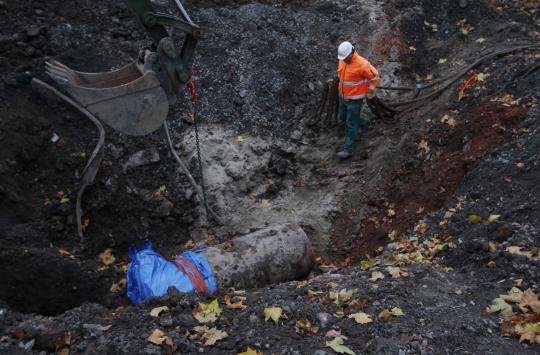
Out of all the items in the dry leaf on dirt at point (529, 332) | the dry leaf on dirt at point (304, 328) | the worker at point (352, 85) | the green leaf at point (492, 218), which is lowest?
the dry leaf on dirt at point (304, 328)

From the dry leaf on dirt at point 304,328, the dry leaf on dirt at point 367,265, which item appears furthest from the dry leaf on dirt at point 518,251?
the dry leaf on dirt at point 304,328

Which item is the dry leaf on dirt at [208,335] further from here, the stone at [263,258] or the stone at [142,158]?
the stone at [142,158]

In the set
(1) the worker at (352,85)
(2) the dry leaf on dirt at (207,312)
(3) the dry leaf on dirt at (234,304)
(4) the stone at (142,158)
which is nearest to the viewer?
(2) the dry leaf on dirt at (207,312)

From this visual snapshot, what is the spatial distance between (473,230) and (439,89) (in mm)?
3690

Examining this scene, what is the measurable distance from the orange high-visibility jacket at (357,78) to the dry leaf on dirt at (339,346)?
4.73 meters

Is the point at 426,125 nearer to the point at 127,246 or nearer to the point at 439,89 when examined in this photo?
the point at 439,89

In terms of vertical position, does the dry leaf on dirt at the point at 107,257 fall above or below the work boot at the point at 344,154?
below

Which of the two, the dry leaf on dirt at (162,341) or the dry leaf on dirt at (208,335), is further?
the dry leaf on dirt at (208,335)

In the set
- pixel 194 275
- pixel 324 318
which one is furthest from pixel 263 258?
pixel 324 318

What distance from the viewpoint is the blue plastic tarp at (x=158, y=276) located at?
5.60 m

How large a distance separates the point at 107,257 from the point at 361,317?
11.5 feet

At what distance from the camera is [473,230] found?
A: 5.57 meters

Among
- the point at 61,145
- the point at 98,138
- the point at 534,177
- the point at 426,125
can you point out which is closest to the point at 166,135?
the point at 98,138

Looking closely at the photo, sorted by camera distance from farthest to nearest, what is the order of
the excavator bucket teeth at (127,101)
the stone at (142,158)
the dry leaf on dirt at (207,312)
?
the stone at (142,158), the excavator bucket teeth at (127,101), the dry leaf on dirt at (207,312)
